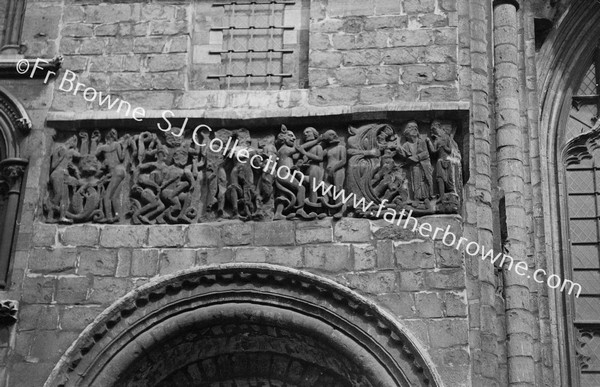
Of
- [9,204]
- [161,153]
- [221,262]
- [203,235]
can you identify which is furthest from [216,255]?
[9,204]

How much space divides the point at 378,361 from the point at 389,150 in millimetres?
1699

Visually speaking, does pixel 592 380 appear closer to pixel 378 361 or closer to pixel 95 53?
pixel 378 361

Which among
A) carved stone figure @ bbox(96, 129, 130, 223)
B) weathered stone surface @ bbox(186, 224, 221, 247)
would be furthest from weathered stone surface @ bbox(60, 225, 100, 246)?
weathered stone surface @ bbox(186, 224, 221, 247)

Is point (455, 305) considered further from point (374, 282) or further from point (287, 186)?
point (287, 186)


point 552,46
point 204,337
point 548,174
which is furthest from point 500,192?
point 204,337

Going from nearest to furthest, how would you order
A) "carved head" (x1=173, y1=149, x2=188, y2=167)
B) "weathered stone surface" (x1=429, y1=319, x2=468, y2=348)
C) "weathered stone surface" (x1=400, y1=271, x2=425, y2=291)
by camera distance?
"weathered stone surface" (x1=429, y1=319, x2=468, y2=348) < "weathered stone surface" (x1=400, y1=271, x2=425, y2=291) < "carved head" (x1=173, y1=149, x2=188, y2=167)

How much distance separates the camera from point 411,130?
1009 centimetres

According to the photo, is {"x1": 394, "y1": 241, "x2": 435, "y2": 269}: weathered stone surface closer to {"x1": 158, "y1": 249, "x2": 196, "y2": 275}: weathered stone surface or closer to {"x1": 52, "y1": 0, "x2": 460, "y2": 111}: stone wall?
{"x1": 52, "y1": 0, "x2": 460, "y2": 111}: stone wall

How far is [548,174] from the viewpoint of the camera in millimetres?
11766

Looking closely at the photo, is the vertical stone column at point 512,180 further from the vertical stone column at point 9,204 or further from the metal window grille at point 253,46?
the vertical stone column at point 9,204

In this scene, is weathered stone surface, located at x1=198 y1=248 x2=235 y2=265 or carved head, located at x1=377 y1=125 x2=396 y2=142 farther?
carved head, located at x1=377 y1=125 x2=396 y2=142

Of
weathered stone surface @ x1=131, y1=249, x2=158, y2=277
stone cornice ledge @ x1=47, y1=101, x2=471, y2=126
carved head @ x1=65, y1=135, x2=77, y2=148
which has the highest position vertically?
stone cornice ledge @ x1=47, y1=101, x2=471, y2=126

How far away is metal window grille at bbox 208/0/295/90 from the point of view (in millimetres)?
10852

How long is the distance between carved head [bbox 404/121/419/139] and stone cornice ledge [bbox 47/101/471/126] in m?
0.11
